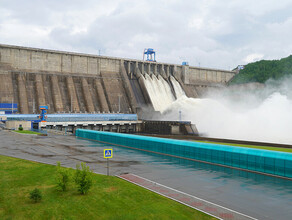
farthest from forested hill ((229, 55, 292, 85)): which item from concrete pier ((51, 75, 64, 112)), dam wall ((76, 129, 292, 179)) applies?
dam wall ((76, 129, 292, 179))

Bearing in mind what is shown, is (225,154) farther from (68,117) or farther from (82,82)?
(82,82)

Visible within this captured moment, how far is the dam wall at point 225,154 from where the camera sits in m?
18.0

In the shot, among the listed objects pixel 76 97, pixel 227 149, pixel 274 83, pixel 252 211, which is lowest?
pixel 252 211

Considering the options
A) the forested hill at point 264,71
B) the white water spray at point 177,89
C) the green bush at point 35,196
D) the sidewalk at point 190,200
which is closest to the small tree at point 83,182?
the green bush at point 35,196

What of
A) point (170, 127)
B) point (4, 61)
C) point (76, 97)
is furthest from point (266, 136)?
point (4, 61)

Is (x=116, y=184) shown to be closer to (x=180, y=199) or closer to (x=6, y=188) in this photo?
(x=180, y=199)

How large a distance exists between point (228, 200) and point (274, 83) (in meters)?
112

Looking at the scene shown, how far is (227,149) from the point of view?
21375 mm

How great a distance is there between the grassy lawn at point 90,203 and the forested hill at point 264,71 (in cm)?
11316

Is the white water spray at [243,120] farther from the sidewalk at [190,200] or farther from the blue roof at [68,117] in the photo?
the sidewalk at [190,200]

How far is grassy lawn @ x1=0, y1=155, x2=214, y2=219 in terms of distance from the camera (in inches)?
424

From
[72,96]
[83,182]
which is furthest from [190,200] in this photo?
[72,96]

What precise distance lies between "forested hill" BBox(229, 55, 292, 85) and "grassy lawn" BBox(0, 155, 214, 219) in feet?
371

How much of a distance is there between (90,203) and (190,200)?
4.40 m
